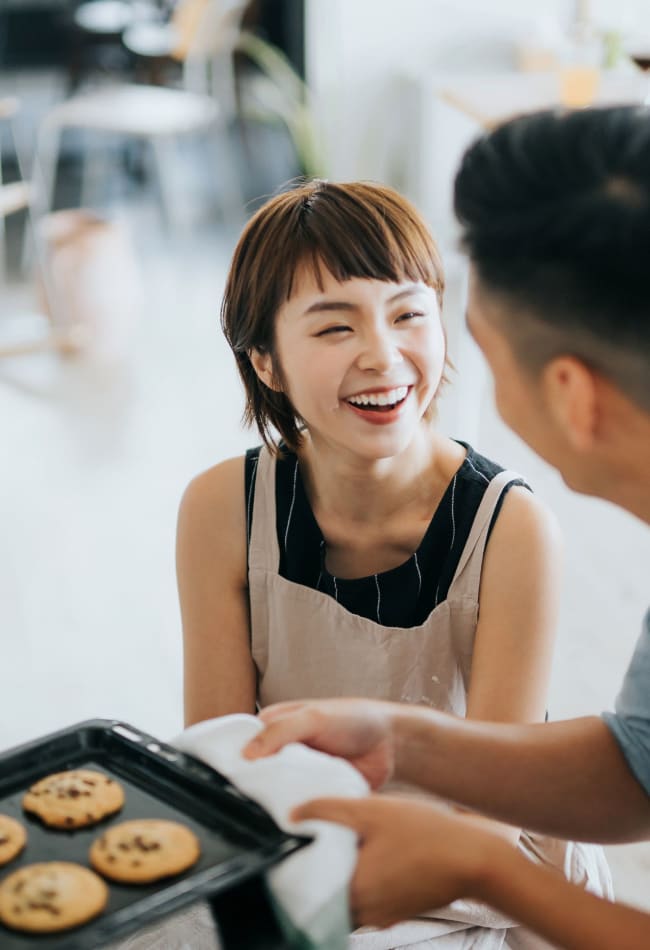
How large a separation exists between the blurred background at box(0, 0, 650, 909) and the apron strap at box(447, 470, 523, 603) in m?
0.30

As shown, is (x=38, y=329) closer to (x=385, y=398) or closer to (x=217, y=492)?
(x=217, y=492)

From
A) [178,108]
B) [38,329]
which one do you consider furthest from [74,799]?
[178,108]

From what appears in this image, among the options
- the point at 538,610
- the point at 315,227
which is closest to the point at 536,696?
the point at 538,610

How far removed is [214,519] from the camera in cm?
132

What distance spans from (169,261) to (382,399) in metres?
3.83

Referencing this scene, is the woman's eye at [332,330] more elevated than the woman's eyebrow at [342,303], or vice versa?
the woman's eyebrow at [342,303]

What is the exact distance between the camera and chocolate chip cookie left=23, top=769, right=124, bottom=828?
823 mm

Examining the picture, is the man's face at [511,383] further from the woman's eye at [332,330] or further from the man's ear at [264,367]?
the man's ear at [264,367]

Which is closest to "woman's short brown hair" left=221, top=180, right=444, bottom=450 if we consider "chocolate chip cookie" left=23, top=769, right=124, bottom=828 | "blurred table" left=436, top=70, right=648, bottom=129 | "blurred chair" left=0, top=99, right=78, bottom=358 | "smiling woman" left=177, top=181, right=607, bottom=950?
"smiling woman" left=177, top=181, right=607, bottom=950

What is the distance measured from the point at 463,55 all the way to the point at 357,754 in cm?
409

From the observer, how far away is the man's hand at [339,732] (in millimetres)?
885

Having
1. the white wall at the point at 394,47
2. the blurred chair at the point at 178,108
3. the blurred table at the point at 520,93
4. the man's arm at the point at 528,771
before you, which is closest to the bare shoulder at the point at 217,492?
the man's arm at the point at 528,771

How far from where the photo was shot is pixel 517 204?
2.64 ft

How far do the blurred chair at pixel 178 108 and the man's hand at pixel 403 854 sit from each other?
3.90 m
